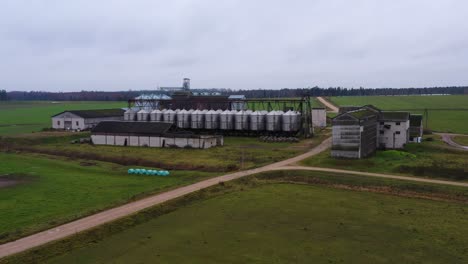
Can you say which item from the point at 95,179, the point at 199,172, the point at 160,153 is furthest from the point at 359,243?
the point at 160,153

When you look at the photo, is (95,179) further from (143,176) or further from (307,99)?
(307,99)

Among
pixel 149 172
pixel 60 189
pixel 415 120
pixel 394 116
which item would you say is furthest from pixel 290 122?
pixel 60 189

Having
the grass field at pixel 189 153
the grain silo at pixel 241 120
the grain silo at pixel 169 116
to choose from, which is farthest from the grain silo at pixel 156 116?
the grass field at pixel 189 153

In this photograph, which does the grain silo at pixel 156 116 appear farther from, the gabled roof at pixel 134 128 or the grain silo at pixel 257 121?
the grain silo at pixel 257 121

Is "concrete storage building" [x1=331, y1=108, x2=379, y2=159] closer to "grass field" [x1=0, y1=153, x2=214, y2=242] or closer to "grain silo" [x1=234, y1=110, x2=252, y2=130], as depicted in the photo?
"grass field" [x1=0, y1=153, x2=214, y2=242]

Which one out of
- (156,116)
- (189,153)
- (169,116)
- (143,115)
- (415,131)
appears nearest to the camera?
(189,153)

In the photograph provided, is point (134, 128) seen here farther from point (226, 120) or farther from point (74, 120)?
point (74, 120)
